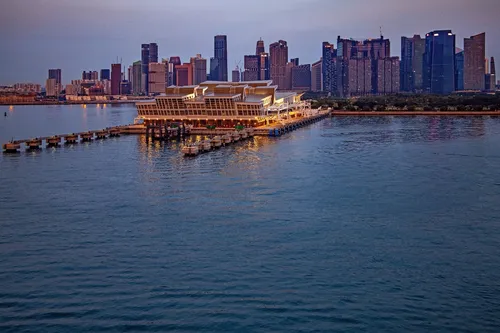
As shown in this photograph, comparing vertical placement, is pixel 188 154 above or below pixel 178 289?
above

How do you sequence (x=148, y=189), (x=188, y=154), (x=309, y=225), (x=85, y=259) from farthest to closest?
(x=188, y=154) → (x=148, y=189) → (x=309, y=225) → (x=85, y=259)

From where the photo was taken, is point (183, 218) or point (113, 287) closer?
point (113, 287)

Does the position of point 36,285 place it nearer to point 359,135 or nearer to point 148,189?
point 148,189

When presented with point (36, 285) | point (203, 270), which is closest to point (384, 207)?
point (203, 270)

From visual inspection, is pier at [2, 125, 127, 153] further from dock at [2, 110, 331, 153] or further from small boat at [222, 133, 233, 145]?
small boat at [222, 133, 233, 145]

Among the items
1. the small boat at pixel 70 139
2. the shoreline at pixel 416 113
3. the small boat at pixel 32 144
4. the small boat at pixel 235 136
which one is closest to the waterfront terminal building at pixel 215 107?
the small boat at pixel 235 136

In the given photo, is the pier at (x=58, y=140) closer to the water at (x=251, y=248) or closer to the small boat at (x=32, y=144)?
the small boat at (x=32, y=144)

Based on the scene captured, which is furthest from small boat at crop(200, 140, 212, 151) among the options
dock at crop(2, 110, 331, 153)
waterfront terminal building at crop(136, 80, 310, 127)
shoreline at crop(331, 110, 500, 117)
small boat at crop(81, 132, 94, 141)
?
shoreline at crop(331, 110, 500, 117)
